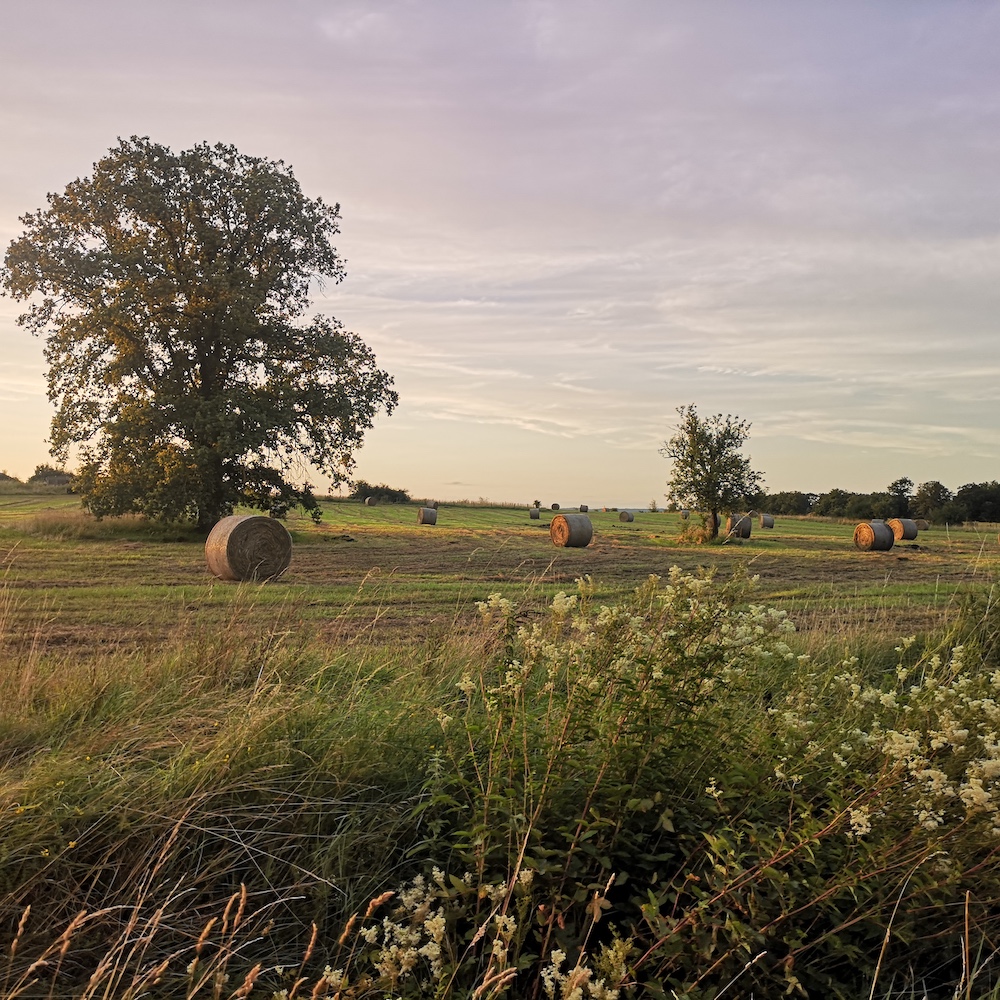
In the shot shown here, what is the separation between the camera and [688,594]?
4023mm

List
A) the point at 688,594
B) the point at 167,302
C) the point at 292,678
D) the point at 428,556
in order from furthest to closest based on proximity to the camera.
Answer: the point at 167,302 < the point at 428,556 < the point at 292,678 < the point at 688,594

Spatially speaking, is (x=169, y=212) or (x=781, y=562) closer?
(x=781, y=562)

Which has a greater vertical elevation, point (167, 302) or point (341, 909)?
point (167, 302)

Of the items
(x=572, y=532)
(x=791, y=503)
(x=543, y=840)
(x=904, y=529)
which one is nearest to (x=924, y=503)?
(x=791, y=503)

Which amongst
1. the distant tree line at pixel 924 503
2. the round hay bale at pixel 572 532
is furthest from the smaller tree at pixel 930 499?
the round hay bale at pixel 572 532

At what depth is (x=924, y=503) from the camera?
62.3m

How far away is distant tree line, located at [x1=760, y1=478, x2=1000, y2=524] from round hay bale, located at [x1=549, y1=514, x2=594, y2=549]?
31.0 meters

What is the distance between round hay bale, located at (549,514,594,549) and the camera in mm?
31484

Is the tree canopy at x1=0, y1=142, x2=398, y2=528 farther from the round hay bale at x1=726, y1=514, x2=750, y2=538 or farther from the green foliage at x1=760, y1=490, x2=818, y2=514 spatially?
the green foliage at x1=760, y1=490, x2=818, y2=514

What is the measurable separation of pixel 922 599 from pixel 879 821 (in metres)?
13.6

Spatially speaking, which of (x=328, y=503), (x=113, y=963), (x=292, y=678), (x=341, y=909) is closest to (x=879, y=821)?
(x=341, y=909)

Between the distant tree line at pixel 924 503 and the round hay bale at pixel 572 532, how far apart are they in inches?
1220

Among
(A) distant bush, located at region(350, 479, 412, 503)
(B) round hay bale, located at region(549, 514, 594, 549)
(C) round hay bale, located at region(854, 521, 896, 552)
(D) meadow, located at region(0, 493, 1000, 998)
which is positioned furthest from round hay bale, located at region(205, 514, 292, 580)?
(A) distant bush, located at region(350, 479, 412, 503)

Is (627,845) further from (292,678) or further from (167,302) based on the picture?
(167,302)
